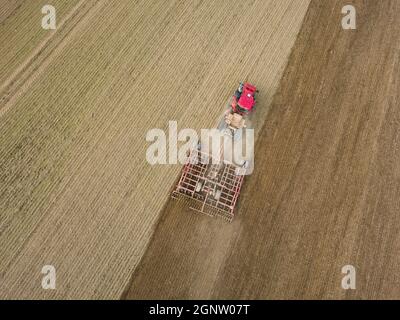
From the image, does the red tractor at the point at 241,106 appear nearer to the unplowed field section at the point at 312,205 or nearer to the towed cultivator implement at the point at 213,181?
the towed cultivator implement at the point at 213,181

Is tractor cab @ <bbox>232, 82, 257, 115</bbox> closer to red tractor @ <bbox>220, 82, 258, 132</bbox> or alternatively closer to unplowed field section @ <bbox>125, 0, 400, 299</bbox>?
red tractor @ <bbox>220, 82, 258, 132</bbox>

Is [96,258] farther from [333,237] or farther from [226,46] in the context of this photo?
[226,46]

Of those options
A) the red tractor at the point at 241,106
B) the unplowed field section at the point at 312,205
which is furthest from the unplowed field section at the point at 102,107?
the unplowed field section at the point at 312,205

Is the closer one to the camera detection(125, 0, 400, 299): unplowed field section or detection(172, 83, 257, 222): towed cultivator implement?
detection(125, 0, 400, 299): unplowed field section

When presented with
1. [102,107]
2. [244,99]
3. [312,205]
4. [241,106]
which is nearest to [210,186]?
[241,106]

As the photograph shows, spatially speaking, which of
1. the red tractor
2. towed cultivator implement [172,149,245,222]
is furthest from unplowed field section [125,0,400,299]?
the red tractor

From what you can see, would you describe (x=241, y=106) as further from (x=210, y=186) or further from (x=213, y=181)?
(x=210, y=186)
